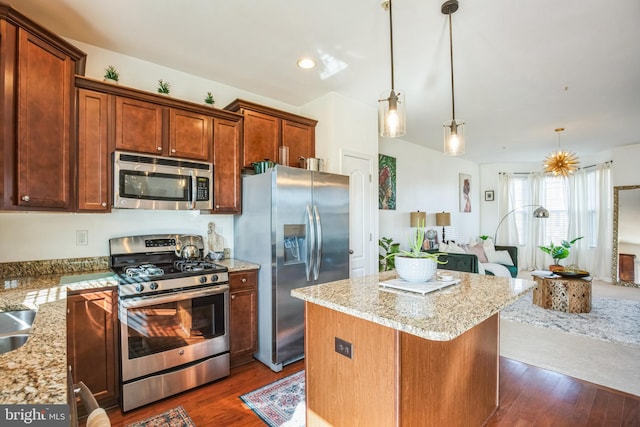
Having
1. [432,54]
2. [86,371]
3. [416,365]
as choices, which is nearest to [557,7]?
[432,54]

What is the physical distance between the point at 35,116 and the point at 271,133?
1.89m

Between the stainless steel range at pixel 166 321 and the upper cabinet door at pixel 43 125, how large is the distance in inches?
27.7

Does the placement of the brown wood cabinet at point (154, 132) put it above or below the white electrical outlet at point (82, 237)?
above

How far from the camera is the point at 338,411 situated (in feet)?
5.21

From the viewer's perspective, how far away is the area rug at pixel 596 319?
3.47m

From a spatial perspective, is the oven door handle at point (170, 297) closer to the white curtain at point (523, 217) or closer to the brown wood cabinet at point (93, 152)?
the brown wood cabinet at point (93, 152)

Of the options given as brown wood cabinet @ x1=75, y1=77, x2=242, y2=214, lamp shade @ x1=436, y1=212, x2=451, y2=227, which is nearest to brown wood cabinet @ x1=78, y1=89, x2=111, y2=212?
brown wood cabinet @ x1=75, y1=77, x2=242, y2=214

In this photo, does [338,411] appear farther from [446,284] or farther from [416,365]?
[446,284]

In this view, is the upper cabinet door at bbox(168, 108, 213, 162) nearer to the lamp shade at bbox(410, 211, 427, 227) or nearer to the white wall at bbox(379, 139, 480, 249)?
the white wall at bbox(379, 139, 480, 249)

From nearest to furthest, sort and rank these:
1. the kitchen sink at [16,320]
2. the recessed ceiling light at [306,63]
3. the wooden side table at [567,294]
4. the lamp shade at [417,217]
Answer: the kitchen sink at [16,320] → the recessed ceiling light at [306,63] → the wooden side table at [567,294] → the lamp shade at [417,217]

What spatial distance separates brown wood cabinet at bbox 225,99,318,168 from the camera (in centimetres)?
317

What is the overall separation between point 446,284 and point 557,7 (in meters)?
2.02

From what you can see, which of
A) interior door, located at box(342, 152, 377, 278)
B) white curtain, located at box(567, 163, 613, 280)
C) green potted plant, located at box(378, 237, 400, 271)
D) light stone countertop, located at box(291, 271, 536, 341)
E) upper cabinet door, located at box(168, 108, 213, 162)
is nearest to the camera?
light stone countertop, located at box(291, 271, 536, 341)

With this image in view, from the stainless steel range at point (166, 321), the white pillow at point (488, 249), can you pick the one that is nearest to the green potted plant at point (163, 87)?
the stainless steel range at point (166, 321)
